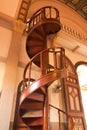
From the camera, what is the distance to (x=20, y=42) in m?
5.32

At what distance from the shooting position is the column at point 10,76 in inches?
152

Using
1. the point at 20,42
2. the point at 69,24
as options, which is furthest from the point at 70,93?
the point at 69,24

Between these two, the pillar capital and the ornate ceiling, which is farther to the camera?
the ornate ceiling

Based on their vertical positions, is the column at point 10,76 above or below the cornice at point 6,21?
below

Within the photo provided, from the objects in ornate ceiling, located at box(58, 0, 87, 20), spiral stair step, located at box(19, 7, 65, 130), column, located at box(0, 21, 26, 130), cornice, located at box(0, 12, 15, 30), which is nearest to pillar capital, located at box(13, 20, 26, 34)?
column, located at box(0, 21, 26, 130)

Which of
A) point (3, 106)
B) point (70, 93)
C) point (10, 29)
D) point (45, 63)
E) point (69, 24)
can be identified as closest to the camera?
point (3, 106)

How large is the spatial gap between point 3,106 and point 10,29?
9.49ft

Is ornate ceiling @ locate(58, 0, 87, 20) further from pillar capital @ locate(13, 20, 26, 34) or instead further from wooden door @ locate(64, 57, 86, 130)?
wooden door @ locate(64, 57, 86, 130)

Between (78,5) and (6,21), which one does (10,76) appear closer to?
(6,21)

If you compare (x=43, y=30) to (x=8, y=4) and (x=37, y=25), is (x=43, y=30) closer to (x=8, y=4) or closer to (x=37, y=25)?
(x=37, y=25)

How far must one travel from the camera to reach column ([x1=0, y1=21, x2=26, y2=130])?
385 centimetres

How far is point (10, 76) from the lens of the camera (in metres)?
4.44

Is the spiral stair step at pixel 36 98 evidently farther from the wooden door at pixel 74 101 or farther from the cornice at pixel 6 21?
the wooden door at pixel 74 101

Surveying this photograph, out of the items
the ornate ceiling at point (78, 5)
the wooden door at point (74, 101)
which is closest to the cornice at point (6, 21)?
the wooden door at point (74, 101)
